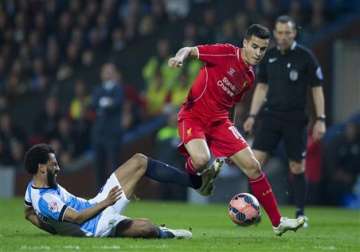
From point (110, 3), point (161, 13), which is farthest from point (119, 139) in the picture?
point (110, 3)

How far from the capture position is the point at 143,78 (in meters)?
24.7

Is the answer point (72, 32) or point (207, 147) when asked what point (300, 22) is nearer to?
point (72, 32)

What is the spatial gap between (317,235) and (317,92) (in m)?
2.34

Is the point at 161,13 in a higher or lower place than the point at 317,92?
lower

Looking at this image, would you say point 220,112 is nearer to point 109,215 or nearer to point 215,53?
point 215,53

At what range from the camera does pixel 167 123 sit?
21703 millimetres

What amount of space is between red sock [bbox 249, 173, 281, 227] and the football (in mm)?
145

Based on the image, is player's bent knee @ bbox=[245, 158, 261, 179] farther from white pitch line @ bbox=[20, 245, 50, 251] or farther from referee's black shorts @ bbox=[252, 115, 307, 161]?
white pitch line @ bbox=[20, 245, 50, 251]

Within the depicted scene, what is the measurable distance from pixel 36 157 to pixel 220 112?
2.24 m

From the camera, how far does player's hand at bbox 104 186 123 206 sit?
10.8 m

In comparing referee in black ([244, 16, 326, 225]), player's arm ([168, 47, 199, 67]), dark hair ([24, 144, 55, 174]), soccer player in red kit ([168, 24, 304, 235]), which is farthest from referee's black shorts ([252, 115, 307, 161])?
dark hair ([24, 144, 55, 174])

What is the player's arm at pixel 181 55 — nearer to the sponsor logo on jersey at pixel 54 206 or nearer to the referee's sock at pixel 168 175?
the referee's sock at pixel 168 175

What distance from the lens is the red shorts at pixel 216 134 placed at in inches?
474

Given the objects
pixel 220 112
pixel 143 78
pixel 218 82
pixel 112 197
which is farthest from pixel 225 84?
pixel 143 78
